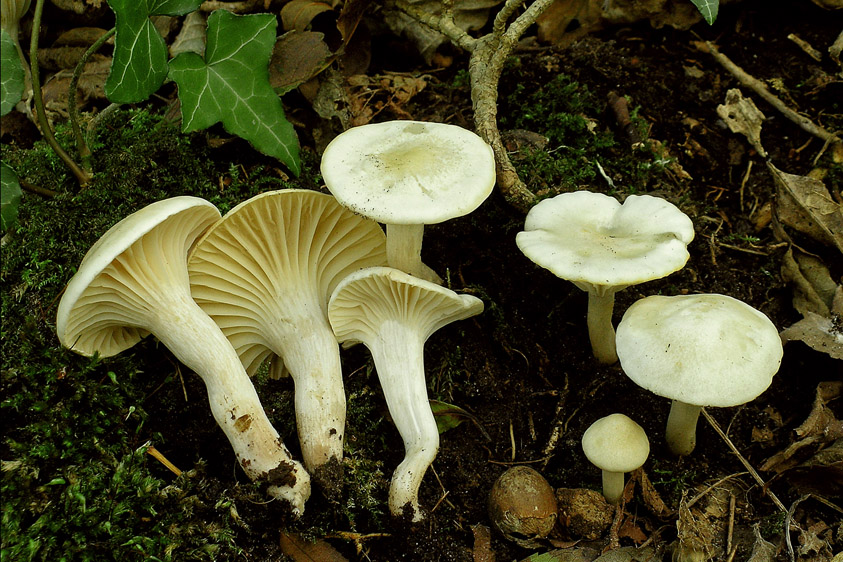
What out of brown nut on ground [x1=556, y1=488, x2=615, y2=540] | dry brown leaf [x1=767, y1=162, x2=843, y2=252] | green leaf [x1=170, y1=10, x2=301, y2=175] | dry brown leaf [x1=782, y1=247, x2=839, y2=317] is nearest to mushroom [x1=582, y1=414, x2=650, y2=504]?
brown nut on ground [x1=556, y1=488, x2=615, y2=540]

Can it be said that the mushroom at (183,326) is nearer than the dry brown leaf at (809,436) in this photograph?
Yes

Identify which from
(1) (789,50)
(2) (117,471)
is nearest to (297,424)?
(2) (117,471)

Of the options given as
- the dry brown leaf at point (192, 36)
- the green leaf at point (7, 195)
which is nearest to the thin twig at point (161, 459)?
the green leaf at point (7, 195)

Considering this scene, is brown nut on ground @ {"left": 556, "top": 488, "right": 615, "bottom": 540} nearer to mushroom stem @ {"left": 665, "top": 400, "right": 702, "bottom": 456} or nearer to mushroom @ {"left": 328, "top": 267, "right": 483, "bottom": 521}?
mushroom stem @ {"left": 665, "top": 400, "right": 702, "bottom": 456}

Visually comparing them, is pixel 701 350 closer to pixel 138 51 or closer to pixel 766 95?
pixel 766 95

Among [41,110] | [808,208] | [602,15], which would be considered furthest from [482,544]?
[602,15]

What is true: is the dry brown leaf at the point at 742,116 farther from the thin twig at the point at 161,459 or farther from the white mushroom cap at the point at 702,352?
the thin twig at the point at 161,459
